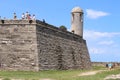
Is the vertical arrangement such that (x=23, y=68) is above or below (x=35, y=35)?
below

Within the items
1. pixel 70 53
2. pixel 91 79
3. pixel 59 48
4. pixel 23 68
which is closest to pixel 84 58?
pixel 70 53

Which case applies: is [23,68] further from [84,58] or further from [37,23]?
[84,58]

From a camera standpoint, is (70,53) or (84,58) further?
(84,58)

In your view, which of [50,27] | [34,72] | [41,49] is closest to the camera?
[34,72]

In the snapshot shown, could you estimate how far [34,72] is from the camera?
34.0 metres

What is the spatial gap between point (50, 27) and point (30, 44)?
4.30m

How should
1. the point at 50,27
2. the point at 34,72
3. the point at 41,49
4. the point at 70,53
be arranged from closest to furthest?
the point at 34,72 → the point at 41,49 → the point at 50,27 → the point at 70,53

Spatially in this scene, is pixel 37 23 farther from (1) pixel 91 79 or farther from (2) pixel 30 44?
(1) pixel 91 79

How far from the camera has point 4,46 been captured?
118ft

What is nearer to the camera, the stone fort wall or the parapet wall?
the stone fort wall

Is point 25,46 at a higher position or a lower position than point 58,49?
higher

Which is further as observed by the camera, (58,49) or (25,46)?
(58,49)

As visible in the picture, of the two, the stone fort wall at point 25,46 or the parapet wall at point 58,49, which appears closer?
the stone fort wall at point 25,46

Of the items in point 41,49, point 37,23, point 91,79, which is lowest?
point 91,79
